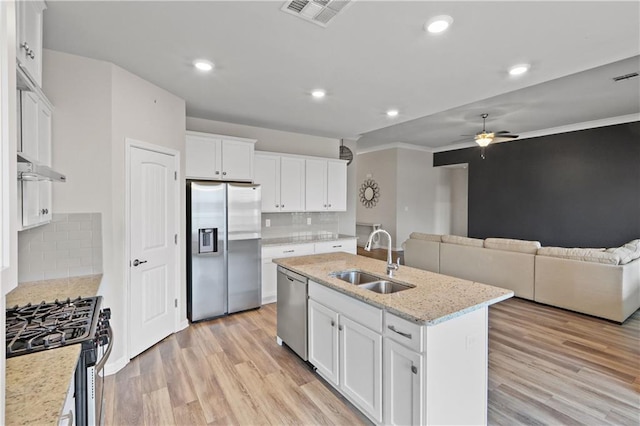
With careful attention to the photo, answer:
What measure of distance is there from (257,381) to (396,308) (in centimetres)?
150

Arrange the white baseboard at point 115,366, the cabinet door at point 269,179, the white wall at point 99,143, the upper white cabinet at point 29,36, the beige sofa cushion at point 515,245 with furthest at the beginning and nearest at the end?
the cabinet door at point 269,179 < the beige sofa cushion at point 515,245 < the white baseboard at point 115,366 < the white wall at point 99,143 < the upper white cabinet at point 29,36

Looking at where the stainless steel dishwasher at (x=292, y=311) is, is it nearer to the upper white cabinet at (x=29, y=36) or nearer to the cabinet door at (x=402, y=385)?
the cabinet door at (x=402, y=385)

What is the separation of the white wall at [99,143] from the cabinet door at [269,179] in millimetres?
1798

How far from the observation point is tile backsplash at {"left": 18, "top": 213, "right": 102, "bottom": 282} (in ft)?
7.75

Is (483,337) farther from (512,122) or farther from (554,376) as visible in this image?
(512,122)

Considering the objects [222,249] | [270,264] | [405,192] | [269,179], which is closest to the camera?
[222,249]

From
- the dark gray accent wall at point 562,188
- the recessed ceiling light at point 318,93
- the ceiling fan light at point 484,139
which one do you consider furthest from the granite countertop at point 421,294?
the dark gray accent wall at point 562,188

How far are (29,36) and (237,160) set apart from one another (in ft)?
8.33

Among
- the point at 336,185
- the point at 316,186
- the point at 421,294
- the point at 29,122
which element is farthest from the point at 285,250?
the point at 29,122

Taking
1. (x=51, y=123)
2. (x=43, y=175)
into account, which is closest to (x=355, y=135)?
(x=51, y=123)

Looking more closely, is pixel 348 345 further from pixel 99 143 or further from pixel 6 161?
pixel 99 143

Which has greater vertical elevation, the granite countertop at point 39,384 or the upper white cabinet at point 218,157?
the upper white cabinet at point 218,157

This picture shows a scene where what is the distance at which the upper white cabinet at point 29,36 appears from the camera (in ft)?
4.93

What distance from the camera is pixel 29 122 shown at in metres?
1.82
